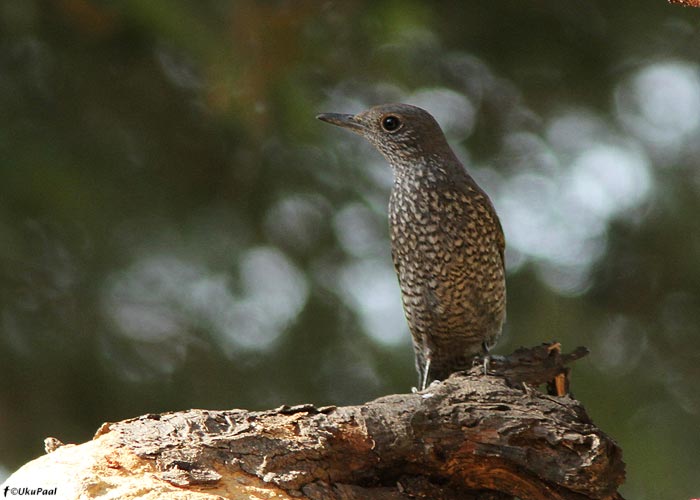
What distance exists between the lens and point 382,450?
2.78 meters

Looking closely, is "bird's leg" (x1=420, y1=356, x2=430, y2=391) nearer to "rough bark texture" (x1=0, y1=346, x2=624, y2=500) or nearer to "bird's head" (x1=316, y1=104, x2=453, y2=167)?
"bird's head" (x1=316, y1=104, x2=453, y2=167)

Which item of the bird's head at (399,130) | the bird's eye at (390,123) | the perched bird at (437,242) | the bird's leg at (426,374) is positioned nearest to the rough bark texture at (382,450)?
the perched bird at (437,242)

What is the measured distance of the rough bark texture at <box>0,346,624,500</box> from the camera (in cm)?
250

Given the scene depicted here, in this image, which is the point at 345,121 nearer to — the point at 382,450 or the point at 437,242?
the point at 437,242

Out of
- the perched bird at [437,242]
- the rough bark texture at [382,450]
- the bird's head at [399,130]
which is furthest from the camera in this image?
the bird's head at [399,130]

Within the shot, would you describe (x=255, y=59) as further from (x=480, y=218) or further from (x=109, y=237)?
(x=480, y=218)

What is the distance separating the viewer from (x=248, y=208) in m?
5.39

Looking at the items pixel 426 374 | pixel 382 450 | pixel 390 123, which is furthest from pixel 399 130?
pixel 382 450

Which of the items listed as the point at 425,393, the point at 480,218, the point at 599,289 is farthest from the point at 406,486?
the point at 599,289

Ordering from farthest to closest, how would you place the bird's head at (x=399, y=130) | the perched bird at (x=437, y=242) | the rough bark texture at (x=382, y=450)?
the bird's head at (x=399, y=130), the perched bird at (x=437, y=242), the rough bark texture at (x=382, y=450)

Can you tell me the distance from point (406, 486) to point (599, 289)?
3.21m

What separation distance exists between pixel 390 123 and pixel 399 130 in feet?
0.18

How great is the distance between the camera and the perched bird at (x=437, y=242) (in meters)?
4.04

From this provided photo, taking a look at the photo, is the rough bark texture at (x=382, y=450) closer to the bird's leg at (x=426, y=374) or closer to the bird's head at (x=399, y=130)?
the bird's leg at (x=426, y=374)
